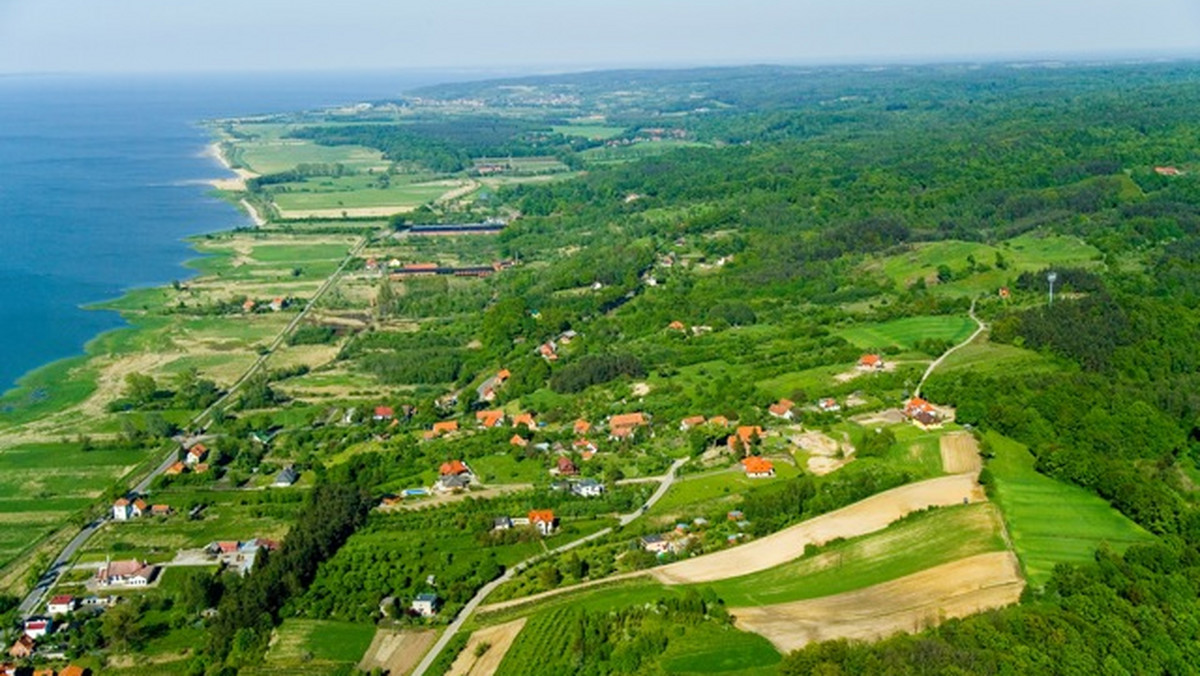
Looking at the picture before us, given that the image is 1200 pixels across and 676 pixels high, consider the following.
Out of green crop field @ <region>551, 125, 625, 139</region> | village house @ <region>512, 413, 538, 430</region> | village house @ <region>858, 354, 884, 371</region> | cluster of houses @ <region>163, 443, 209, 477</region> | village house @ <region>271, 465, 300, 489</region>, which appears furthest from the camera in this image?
green crop field @ <region>551, 125, 625, 139</region>

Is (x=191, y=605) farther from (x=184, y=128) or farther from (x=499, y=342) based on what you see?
(x=184, y=128)

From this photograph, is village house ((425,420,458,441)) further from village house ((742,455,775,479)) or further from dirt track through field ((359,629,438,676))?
dirt track through field ((359,629,438,676))

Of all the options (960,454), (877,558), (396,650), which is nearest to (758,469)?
(960,454)

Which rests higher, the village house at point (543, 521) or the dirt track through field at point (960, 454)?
the dirt track through field at point (960, 454)

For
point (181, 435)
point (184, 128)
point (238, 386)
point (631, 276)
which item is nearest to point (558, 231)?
point (631, 276)

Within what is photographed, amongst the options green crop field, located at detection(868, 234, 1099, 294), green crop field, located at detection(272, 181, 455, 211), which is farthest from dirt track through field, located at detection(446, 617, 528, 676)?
→ green crop field, located at detection(272, 181, 455, 211)

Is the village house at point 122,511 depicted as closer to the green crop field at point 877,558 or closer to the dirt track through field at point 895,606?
the green crop field at point 877,558

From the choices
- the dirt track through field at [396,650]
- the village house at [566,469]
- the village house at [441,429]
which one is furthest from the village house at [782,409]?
the dirt track through field at [396,650]
